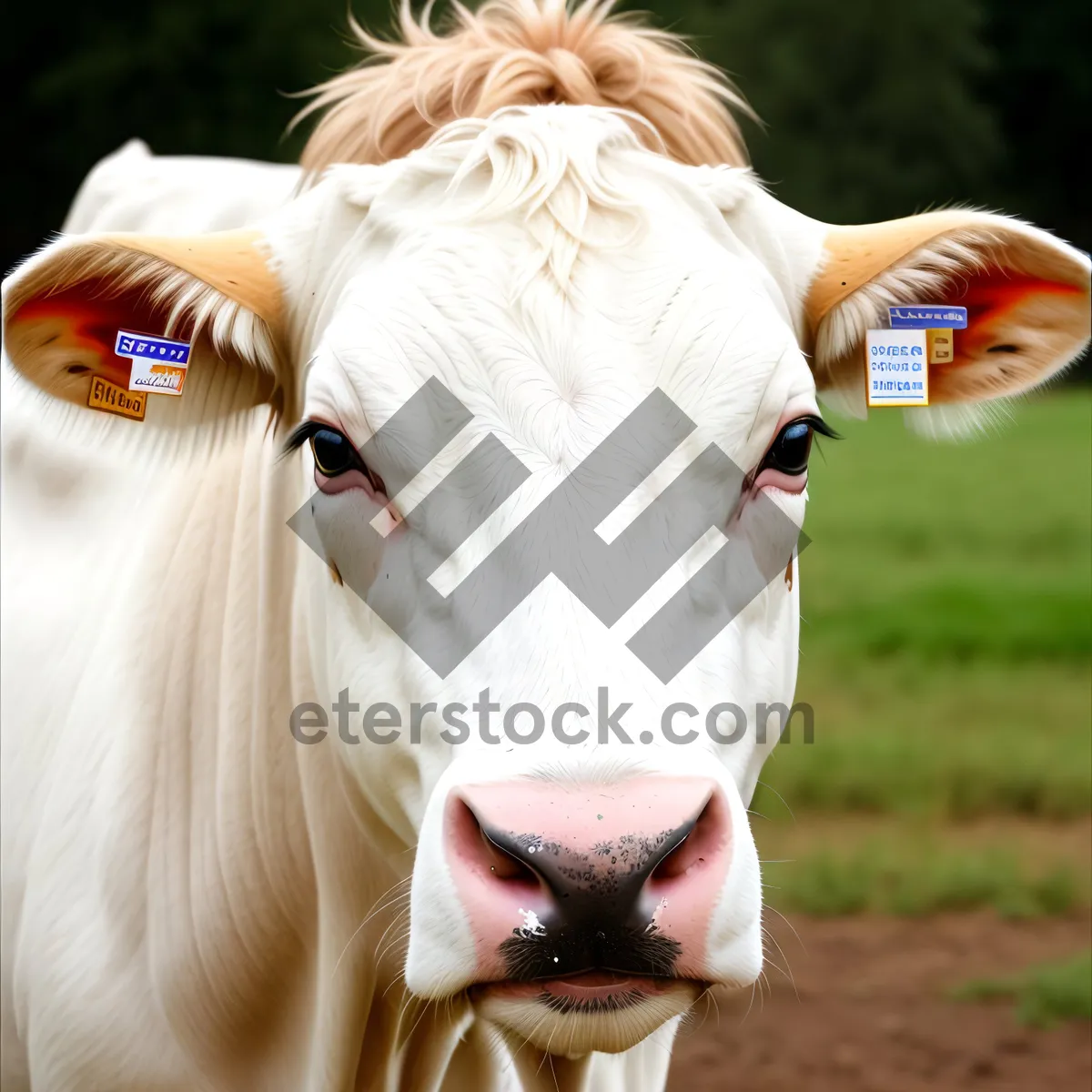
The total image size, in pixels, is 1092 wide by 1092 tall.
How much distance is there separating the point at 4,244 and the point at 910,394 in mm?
21581

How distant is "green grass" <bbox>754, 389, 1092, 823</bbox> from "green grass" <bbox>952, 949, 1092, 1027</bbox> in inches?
52.8

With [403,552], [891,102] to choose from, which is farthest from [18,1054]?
[891,102]

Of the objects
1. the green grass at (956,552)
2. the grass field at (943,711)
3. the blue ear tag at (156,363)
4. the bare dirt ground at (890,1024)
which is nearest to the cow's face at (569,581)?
the blue ear tag at (156,363)

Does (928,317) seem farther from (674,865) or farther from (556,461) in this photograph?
(674,865)

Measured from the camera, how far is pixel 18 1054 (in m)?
2.88

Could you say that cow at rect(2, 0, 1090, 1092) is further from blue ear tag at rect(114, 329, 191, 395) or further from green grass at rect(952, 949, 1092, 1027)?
green grass at rect(952, 949, 1092, 1027)

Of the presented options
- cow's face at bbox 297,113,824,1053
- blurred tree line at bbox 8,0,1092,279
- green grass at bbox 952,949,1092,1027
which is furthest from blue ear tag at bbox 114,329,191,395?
blurred tree line at bbox 8,0,1092,279

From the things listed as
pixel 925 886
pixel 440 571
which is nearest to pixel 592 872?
pixel 440 571

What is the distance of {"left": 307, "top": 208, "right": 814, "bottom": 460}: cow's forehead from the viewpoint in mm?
2096

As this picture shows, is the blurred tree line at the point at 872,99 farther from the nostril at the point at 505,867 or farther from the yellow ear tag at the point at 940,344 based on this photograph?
the nostril at the point at 505,867

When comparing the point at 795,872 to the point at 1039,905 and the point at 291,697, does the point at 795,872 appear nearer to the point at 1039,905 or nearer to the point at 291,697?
the point at 1039,905

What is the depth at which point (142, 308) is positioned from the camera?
255 centimetres

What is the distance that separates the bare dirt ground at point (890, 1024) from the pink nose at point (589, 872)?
2.49 meters

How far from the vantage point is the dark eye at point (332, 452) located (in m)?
2.26
